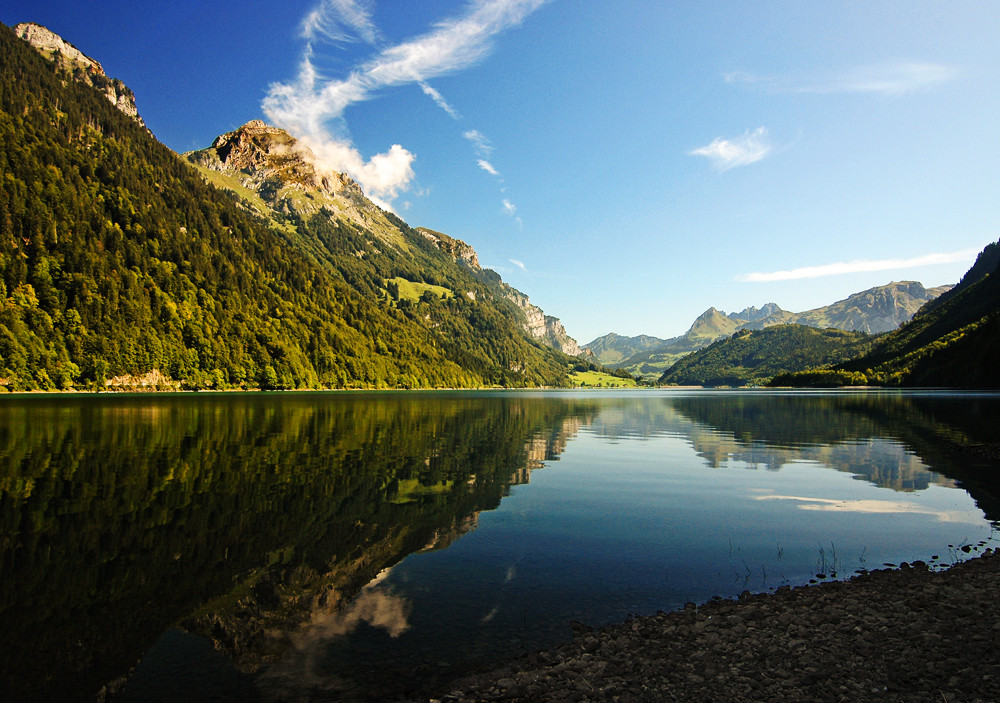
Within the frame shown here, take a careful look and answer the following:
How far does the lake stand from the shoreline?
1.43 metres

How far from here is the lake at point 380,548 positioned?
41.6 ft

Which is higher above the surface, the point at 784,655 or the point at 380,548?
the point at 784,655

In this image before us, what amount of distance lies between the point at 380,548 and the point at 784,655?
15.2 metres

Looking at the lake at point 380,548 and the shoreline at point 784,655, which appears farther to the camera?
the lake at point 380,548

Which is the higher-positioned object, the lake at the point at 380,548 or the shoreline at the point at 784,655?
the shoreline at the point at 784,655

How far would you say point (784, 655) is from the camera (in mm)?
11820

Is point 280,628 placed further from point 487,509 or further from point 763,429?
point 763,429

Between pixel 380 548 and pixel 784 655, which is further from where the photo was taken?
pixel 380 548

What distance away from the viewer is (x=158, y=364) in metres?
190

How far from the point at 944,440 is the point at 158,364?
220m

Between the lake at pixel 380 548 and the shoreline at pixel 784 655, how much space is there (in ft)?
4.70

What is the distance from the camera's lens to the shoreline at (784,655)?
10297 millimetres

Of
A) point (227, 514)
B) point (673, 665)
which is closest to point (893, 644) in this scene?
point (673, 665)

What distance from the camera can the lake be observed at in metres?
12.7
